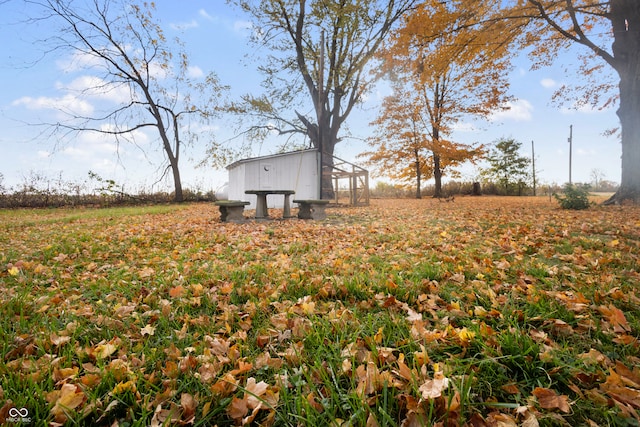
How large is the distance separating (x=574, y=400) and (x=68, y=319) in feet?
9.96

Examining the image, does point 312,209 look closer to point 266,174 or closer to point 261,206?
point 261,206

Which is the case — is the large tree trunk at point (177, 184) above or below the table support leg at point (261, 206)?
above

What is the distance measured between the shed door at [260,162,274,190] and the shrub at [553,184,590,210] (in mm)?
10407

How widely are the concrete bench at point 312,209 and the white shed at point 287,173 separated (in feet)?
14.0

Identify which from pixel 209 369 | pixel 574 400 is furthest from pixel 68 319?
pixel 574 400

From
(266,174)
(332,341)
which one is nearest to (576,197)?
(332,341)

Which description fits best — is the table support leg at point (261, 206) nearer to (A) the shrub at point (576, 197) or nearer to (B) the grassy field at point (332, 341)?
(B) the grassy field at point (332, 341)

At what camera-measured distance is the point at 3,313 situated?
217cm

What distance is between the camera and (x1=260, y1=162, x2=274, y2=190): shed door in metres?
12.6

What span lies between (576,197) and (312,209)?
7.81m

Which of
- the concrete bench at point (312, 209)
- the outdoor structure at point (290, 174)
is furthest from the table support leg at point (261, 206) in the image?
the outdoor structure at point (290, 174)

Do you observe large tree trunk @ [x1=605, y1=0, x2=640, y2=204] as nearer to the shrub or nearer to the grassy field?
the shrub

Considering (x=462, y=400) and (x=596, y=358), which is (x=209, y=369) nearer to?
(x=462, y=400)

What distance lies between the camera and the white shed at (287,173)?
12.3 metres
